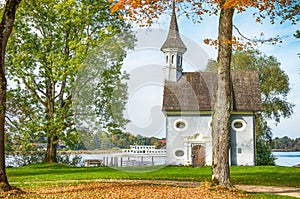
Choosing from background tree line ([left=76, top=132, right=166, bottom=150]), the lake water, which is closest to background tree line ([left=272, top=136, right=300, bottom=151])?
the lake water

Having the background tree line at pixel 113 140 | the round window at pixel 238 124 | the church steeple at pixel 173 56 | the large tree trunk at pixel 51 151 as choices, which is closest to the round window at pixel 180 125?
the church steeple at pixel 173 56

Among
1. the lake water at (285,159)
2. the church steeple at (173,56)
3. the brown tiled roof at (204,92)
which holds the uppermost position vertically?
the church steeple at (173,56)

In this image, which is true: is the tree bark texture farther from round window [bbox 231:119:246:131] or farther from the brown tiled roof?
round window [bbox 231:119:246:131]

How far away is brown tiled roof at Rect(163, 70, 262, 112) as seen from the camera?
2881 centimetres

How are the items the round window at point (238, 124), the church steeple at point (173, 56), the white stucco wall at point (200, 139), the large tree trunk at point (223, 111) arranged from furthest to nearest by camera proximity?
the church steeple at point (173, 56)
the round window at point (238, 124)
the white stucco wall at point (200, 139)
the large tree trunk at point (223, 111)

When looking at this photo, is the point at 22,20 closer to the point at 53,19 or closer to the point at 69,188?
the point at 53,19

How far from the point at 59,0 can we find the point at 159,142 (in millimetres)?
12585

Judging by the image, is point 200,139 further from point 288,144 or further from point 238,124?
point 288,144

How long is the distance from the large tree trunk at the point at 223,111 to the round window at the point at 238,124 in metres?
17.8

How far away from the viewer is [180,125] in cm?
2892

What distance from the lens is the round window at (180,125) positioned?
28.8 meters

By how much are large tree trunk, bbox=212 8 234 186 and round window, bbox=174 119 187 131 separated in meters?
16.9

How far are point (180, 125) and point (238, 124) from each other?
475 cm

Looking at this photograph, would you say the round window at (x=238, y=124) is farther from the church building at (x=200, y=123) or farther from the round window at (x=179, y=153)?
the round window at (x=179, y=153)
